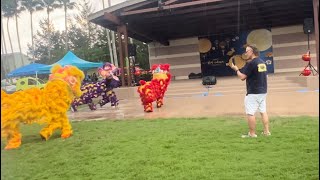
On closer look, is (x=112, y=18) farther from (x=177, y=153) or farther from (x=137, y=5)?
(x=177, y=153)

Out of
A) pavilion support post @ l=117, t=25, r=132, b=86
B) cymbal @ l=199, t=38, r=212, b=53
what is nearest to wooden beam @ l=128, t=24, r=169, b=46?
pavilion support post @ l=117, t=25, r=132, b=86

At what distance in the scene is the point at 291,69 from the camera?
17938 millimetres

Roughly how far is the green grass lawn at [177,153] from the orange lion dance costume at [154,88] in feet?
7.45

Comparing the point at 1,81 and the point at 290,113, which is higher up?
the point at 1,81

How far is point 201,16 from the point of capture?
14.9m

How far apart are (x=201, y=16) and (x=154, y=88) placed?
262 inches

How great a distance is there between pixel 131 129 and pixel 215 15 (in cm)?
963

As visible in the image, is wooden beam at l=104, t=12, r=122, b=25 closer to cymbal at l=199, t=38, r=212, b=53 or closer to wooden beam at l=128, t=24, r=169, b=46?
wooden beam at l=128, t=24, r=169, b=46

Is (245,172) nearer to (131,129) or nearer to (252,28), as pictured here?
(131,129)

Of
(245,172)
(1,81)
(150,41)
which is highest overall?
(150,41)

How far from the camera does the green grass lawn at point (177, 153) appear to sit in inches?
147

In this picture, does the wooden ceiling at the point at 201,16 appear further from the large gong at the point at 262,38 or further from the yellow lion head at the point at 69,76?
the yellow lion head at the point at 69,76

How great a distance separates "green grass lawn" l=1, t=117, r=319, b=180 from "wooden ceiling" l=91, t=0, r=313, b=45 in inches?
282

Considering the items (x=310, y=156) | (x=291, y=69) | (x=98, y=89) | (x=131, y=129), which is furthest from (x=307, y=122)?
(x=291, y=69)
